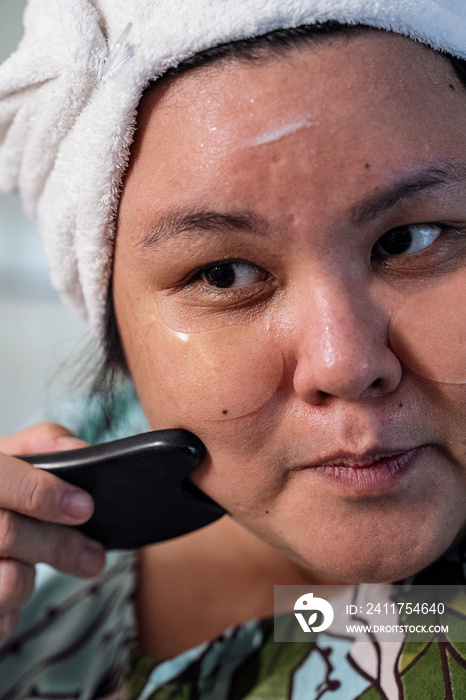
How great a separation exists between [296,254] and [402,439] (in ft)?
0.65

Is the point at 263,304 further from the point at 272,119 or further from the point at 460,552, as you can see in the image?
the point at 460,552

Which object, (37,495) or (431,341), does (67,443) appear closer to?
(37,495)

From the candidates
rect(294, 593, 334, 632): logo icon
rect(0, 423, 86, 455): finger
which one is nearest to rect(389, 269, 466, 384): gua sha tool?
rect(294, 593, 334, 632): logo icon

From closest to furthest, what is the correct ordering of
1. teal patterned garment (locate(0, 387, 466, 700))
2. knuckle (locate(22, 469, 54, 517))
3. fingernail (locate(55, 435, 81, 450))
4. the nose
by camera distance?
the nose → teal patterned garment (locate(0, 387, 466, 700)) → knuckle (locate(22, 469, 54, 517)) → fingernail (locate(55, 435, 81, 450))

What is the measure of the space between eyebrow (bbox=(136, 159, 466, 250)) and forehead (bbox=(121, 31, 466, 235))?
11 millimetres

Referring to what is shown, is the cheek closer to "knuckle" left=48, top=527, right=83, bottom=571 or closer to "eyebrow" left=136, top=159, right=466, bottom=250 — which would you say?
"eyebrow" left=136, top=159, right=466, bottom=250

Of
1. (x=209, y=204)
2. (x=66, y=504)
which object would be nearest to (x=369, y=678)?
(x=66, y=504)

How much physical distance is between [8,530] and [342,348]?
52cm

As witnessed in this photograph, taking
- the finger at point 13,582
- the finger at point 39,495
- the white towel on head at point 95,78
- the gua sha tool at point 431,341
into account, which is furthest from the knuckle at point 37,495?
the gua sha tool at point 431,341

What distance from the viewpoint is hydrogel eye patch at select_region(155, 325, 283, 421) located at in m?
0.63

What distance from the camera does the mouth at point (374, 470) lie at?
2.02 ft

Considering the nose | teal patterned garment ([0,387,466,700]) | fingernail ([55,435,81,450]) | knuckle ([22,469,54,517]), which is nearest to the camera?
the nose

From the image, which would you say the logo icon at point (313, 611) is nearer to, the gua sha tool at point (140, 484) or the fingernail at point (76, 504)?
the gua sha tool at point (140, 484)

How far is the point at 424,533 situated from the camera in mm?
622
